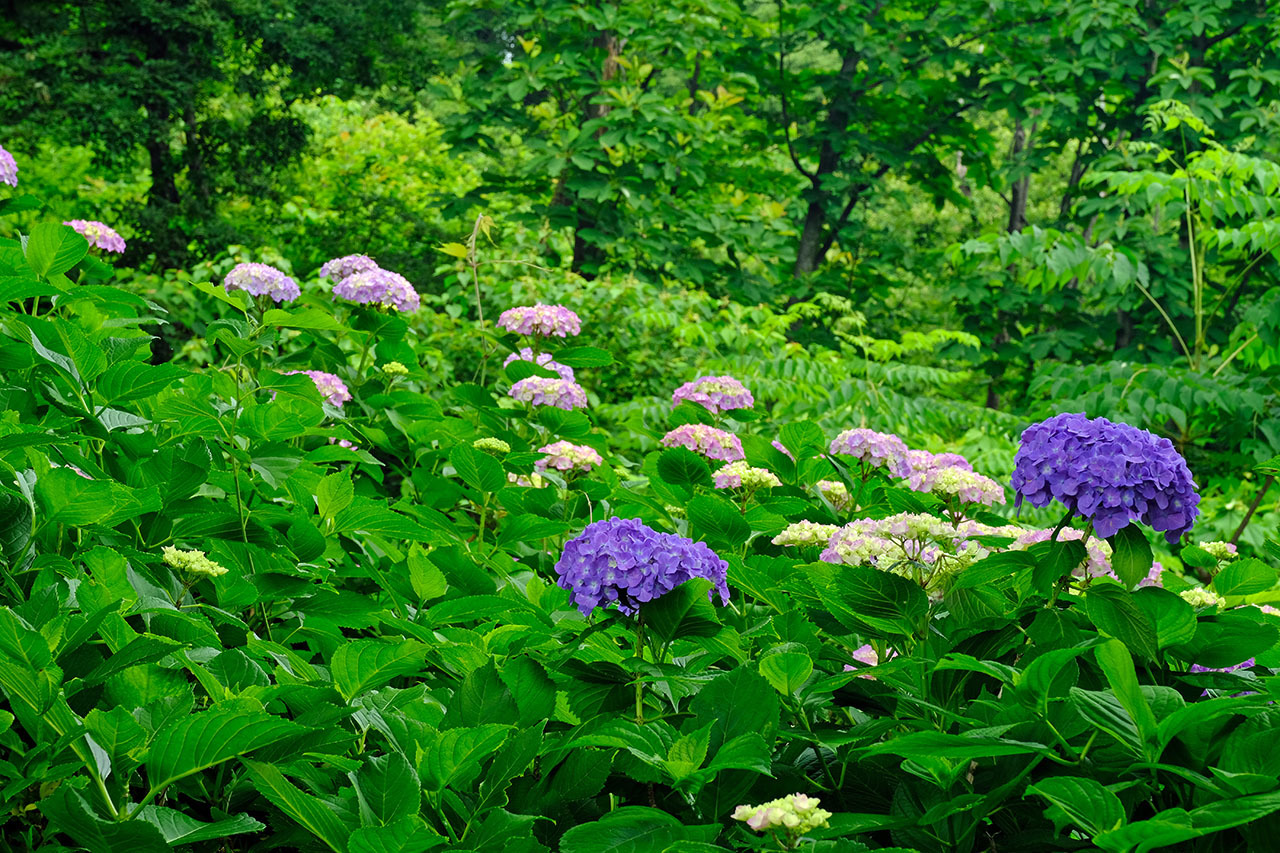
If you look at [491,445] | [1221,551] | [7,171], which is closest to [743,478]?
[491,445]

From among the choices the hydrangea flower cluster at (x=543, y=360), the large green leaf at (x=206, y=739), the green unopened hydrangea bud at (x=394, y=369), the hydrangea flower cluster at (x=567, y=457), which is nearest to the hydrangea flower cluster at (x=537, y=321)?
the hydrangea flower cluster at (x=543, y=360)

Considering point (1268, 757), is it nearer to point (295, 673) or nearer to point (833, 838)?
point (833, 838)

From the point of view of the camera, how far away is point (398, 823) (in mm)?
824

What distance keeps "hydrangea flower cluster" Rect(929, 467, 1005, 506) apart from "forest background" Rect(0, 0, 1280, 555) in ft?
7.37

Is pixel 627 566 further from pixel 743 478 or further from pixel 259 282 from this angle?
pixel 259 282

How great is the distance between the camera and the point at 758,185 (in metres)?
9.30

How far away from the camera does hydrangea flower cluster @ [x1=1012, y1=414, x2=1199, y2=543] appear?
3.52ft

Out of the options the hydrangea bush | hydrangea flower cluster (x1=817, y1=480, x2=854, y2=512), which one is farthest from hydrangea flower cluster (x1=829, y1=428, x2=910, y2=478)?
the hydrangea bush

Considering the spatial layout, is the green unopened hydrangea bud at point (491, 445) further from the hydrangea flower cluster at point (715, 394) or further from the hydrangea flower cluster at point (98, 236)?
the hydrangea flower cluster at point (98, 236)

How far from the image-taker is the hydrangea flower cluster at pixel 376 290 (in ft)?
7.95

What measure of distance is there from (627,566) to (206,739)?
0.42 metres

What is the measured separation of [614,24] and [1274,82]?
476cm

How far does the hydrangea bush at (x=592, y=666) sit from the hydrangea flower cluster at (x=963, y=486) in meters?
0.01

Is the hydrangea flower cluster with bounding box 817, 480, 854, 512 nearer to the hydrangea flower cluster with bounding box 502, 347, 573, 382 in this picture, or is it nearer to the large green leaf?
the hydrangea flower cluster with bounding box 502, 347, 573, 382
